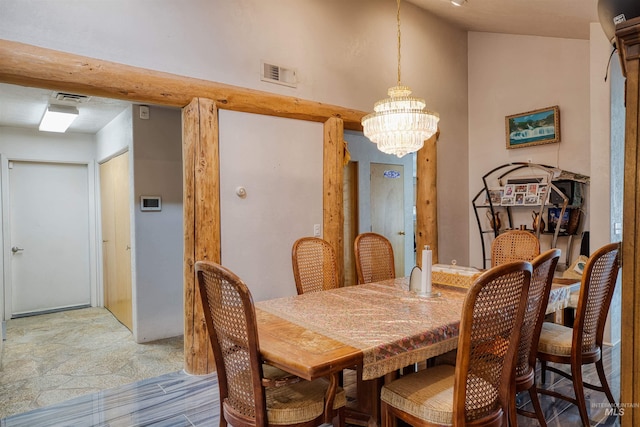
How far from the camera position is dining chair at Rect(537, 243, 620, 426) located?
7.18 ft

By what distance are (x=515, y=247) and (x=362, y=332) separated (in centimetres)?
221

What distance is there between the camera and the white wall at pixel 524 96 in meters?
4.34

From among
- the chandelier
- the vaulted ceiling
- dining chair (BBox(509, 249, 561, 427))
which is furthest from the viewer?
the vaulted ceiling

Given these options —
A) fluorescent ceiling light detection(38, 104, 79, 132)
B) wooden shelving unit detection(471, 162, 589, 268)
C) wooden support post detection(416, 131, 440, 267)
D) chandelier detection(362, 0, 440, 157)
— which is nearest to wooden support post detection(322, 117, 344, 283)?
chandelier detection(362, 0, 440, 157)

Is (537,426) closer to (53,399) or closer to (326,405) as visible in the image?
(326,405)

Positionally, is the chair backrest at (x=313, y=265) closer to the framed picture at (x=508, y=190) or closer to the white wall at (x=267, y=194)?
the white wall at (x=267, y=194)

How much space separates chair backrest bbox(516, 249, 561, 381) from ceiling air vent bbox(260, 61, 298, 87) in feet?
8.72

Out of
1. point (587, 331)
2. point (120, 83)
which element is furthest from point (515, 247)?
point (120, 83)

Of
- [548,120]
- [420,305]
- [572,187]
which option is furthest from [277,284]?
[548,120]

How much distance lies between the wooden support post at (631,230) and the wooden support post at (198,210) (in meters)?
2.71

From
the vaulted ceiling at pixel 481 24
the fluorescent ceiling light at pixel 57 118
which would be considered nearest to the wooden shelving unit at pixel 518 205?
the vaulted ceiling at pixel 481 24

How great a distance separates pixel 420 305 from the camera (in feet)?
7.44

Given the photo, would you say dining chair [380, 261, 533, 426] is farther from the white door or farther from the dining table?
the white door

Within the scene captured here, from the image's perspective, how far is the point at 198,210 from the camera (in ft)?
10.2
